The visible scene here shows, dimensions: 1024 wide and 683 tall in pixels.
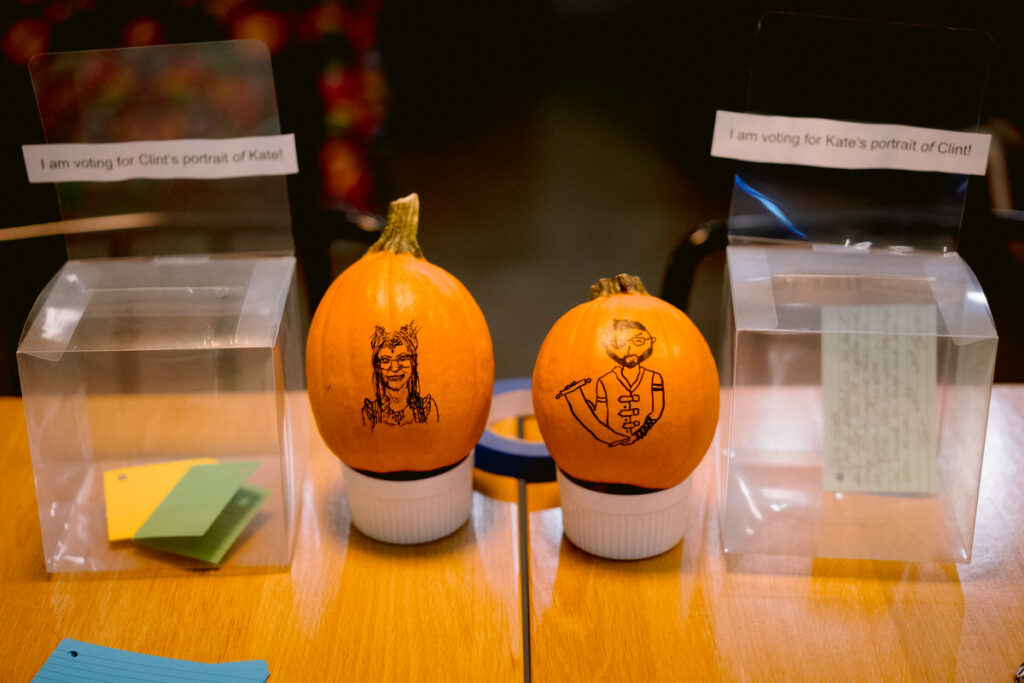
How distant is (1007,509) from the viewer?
0.83 m

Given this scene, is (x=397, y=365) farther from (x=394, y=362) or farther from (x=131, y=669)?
(x=131, y=669)

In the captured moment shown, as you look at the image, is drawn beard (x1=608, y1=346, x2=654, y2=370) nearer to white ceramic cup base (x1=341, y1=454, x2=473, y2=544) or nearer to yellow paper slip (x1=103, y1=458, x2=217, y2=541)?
white ceramic cup base (x1=341, y1=454, x2=473, y2=544)

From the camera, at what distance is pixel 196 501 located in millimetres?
791

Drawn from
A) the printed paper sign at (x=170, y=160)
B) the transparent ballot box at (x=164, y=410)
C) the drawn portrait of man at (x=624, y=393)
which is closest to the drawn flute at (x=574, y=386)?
the drawn portrait of man at (x=624, y=393)

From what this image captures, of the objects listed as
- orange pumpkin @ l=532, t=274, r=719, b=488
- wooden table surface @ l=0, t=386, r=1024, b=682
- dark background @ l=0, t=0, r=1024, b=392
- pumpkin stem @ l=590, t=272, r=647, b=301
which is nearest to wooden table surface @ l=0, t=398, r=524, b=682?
wooden table surface @ l=0, t=386, r=1024, b=682

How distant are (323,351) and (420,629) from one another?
238 millimetres

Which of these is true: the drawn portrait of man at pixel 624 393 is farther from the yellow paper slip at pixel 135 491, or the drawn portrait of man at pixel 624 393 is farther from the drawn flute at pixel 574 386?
the yellow paper slip at pixel 135 491

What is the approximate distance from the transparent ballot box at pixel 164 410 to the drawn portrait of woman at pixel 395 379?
103mm

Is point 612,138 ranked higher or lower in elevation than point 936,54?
lower

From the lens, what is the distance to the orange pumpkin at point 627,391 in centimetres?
67

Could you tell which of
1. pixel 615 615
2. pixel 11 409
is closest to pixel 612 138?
pixel 615 615

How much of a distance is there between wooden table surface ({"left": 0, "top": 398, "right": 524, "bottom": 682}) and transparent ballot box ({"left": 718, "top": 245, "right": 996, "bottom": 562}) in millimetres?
239

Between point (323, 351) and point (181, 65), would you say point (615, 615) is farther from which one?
point (181, 65)

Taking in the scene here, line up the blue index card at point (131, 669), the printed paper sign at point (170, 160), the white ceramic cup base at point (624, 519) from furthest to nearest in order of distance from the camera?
the printed paper sign at point (170, 160) → the white ceramic cup base at point (624, 519) → the blue index card at point (131, 669)
